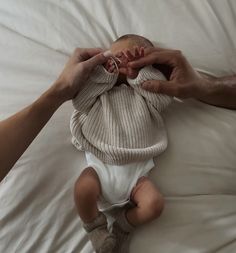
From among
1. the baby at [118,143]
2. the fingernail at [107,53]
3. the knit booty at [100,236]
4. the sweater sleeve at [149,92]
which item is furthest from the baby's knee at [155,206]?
the fingernail at [107,53]

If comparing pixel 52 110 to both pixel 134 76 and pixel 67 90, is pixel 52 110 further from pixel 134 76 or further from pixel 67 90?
pixel 134 76

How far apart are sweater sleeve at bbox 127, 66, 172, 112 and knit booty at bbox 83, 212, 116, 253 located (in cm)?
30

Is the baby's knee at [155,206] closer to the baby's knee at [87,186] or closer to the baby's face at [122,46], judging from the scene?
the baby's knee at [87,186]

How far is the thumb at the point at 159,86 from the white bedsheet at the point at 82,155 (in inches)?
3.5

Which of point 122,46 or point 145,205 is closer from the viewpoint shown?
point 145,205

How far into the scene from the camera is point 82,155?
110 centimetres

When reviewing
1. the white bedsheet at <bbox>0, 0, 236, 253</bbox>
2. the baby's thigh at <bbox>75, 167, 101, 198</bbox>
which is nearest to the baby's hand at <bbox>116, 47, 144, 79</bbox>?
the white bedsheet at <bbox>0, 0, 236, 253</bbox>

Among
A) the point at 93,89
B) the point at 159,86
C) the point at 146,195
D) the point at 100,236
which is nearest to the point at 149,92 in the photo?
the point at 159,86

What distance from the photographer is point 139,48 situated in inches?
43.3

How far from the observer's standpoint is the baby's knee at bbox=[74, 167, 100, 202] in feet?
3.26

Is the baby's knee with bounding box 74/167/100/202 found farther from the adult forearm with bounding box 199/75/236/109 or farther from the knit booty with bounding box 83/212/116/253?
the adult forearm with bounding box 199/75/236/109

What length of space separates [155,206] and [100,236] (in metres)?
0.14

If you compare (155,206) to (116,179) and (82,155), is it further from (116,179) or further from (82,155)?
(82,155)

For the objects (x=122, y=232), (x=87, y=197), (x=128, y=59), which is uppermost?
(x=128, y=59)
